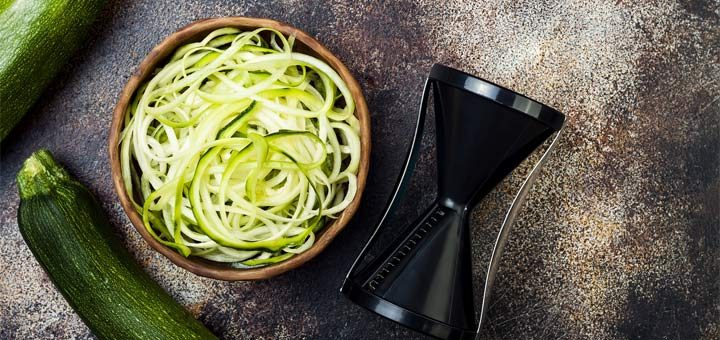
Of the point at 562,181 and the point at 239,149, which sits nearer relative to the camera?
the point at 239,149

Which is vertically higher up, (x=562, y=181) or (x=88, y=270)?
(x=562, y=181)

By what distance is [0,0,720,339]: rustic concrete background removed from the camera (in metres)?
2.08

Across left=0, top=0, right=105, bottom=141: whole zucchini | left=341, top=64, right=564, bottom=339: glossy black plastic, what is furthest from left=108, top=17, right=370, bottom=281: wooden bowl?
left=0, top=0, right=105, bottom=141: whole zucchini

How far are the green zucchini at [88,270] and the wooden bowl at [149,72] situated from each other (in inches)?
7.3

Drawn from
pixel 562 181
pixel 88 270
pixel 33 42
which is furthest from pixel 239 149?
pixel 562 181

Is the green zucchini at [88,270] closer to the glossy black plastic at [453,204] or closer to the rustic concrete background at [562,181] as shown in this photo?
Answer: the rustic concrete background at [562,181]

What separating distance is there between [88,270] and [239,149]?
0.54 meters

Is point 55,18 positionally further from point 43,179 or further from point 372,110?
point 372,110

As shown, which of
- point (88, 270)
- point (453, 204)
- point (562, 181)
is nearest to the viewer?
point (453, 204)

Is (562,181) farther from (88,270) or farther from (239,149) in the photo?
(88,270)

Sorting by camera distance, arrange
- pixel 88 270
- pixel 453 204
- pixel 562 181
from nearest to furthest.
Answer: pixel 453 204 < pixel 88 270 < pixel 562 181

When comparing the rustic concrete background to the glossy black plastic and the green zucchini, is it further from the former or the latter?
the glossy black plastic

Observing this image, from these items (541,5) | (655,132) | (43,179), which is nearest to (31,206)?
(43,179)

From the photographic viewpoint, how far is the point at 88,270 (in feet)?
6.42
